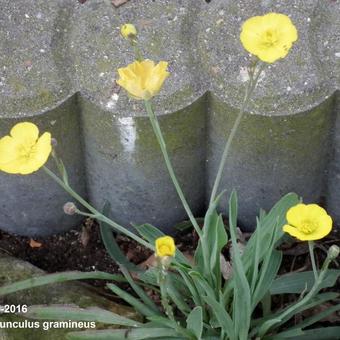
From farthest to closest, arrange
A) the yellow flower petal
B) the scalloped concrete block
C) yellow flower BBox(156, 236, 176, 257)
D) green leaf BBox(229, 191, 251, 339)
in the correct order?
the scalloped concrete block < green leaf BBox(229, 191, 251, 339) < the yellow flower petal < yellow flower BBox(156, 236, 176, 257)

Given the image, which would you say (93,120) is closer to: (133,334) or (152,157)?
(152,157)

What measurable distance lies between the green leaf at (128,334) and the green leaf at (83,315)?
15mm

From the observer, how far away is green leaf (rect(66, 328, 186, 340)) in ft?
3.76

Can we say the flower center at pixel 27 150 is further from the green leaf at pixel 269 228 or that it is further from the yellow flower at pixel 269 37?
the green leaf at pixel 269 228

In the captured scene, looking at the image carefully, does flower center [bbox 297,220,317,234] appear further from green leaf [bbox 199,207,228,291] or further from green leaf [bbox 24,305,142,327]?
green leaf [bbox 24,305,142,327]

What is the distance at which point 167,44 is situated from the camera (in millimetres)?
1235

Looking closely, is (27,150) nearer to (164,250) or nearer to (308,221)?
(164,250)

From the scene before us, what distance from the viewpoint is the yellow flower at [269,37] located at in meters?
0.88

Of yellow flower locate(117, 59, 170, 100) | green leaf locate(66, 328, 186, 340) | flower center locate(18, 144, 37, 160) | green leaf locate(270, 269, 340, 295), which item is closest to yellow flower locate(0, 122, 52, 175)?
flower center locate(18, 144, 37, 160)

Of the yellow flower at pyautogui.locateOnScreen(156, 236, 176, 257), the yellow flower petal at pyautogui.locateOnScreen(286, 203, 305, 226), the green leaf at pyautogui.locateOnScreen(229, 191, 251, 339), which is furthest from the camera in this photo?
the green leaf at pyautogui.locateOnScreen(229, 191, 251, 339)

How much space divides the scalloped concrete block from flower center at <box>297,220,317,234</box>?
11.7 inches

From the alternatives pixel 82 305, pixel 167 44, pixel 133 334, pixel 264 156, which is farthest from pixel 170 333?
pixel 167 44

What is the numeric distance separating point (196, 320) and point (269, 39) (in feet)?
1.36

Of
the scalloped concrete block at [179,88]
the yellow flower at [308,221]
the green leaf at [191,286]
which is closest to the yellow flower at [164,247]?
the yellow flower at [308,221]
